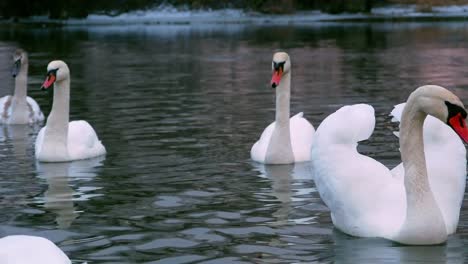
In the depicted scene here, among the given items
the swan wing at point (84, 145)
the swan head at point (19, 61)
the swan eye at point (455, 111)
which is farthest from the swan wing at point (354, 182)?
the swan head at point (19, 61)

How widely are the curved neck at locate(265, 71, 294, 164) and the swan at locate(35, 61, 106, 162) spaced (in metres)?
2.06

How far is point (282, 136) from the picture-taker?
Answer: 40.0ft

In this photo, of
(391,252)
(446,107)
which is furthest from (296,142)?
(446,107)

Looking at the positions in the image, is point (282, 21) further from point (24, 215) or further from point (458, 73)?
point (24, 215)

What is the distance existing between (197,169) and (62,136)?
2122 millimetres

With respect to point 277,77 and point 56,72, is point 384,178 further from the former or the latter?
point 56,72

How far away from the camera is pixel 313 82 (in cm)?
2316

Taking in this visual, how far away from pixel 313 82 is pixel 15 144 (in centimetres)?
975

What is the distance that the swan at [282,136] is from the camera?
1203 cm

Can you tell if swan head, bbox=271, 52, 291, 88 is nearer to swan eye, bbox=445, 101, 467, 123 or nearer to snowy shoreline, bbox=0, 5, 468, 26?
swan eye, bbox=445, 101, 467, 123

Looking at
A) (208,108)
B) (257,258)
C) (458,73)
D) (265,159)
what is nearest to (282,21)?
(458,73)

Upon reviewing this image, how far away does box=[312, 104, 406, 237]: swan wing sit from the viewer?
25.9 ft

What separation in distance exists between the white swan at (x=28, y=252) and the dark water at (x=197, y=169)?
1834 millimetres

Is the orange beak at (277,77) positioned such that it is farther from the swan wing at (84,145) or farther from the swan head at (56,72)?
the swan head at (56,72)
